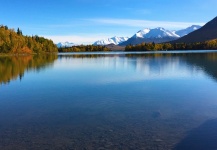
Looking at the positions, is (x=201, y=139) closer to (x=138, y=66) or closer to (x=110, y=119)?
(x=110, y=119)

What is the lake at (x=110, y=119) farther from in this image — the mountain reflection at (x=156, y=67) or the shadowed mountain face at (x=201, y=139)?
the mountain reflection at (x=156, y=67)

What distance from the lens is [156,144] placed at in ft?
44.7

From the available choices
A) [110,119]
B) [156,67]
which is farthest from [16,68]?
[110,119]

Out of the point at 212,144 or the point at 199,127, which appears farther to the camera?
the point at 199,127

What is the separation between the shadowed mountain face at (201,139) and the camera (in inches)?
520

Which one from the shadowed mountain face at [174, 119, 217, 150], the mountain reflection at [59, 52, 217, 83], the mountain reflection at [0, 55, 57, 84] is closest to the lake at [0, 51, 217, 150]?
the shadowed mountain face at [174, 119, 217, 150]

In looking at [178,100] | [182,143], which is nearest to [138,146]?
[182,143]

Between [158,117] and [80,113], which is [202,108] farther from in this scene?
[80,113]

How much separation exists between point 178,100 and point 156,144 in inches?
459

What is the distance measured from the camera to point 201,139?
563 inches

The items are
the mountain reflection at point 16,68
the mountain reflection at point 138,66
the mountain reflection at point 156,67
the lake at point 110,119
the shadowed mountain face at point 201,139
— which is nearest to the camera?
the shadowed mountain face at point 201,139

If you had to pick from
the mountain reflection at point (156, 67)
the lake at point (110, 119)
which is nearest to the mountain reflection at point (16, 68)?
the mountain reflection at point (156, 67)

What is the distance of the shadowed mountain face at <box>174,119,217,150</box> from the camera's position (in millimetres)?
13220

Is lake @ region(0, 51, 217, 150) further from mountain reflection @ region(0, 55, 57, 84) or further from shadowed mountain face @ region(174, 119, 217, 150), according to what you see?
mountain reflection @ region(0, 55, 57, 84)
